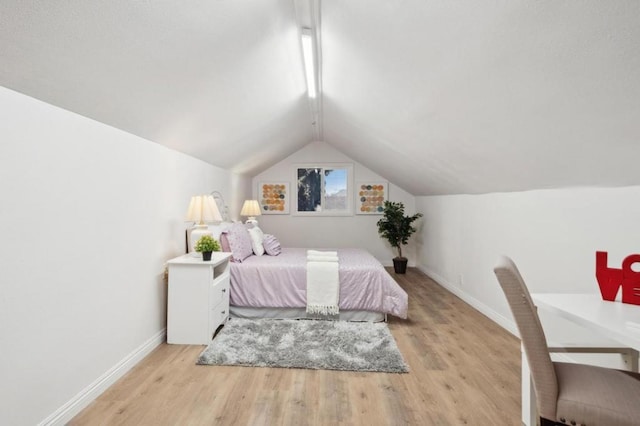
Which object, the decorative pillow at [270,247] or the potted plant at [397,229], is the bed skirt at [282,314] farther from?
the potted plant at [397,229]

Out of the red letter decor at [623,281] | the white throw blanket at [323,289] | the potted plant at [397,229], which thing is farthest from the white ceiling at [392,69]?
the potted plant at [397,229]

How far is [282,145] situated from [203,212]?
102 inches

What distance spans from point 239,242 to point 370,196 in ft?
11.3

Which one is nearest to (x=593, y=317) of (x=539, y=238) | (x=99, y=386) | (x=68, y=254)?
(x=539, y=238)

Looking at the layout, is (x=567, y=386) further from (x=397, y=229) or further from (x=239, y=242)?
(x=397, y=229)

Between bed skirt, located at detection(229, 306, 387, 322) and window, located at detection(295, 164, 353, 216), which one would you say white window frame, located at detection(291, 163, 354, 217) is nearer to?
window, located at detection(295, 164, 353, 216)

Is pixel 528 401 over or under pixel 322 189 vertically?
under

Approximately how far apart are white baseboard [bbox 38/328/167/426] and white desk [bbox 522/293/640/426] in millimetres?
2432

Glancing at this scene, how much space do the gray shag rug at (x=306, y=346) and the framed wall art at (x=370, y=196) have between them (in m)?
3.44

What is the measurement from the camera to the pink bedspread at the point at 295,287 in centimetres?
345

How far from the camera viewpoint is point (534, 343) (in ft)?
4.28

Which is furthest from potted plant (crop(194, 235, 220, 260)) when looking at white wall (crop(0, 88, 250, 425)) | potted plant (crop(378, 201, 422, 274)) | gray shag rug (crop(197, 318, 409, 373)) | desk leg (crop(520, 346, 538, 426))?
potted plant (crop(378, 201, 422, 274))

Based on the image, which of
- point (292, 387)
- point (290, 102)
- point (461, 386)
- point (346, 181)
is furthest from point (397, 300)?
point (346, 181)

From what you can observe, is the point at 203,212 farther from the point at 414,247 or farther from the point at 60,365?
the point at 414,247
